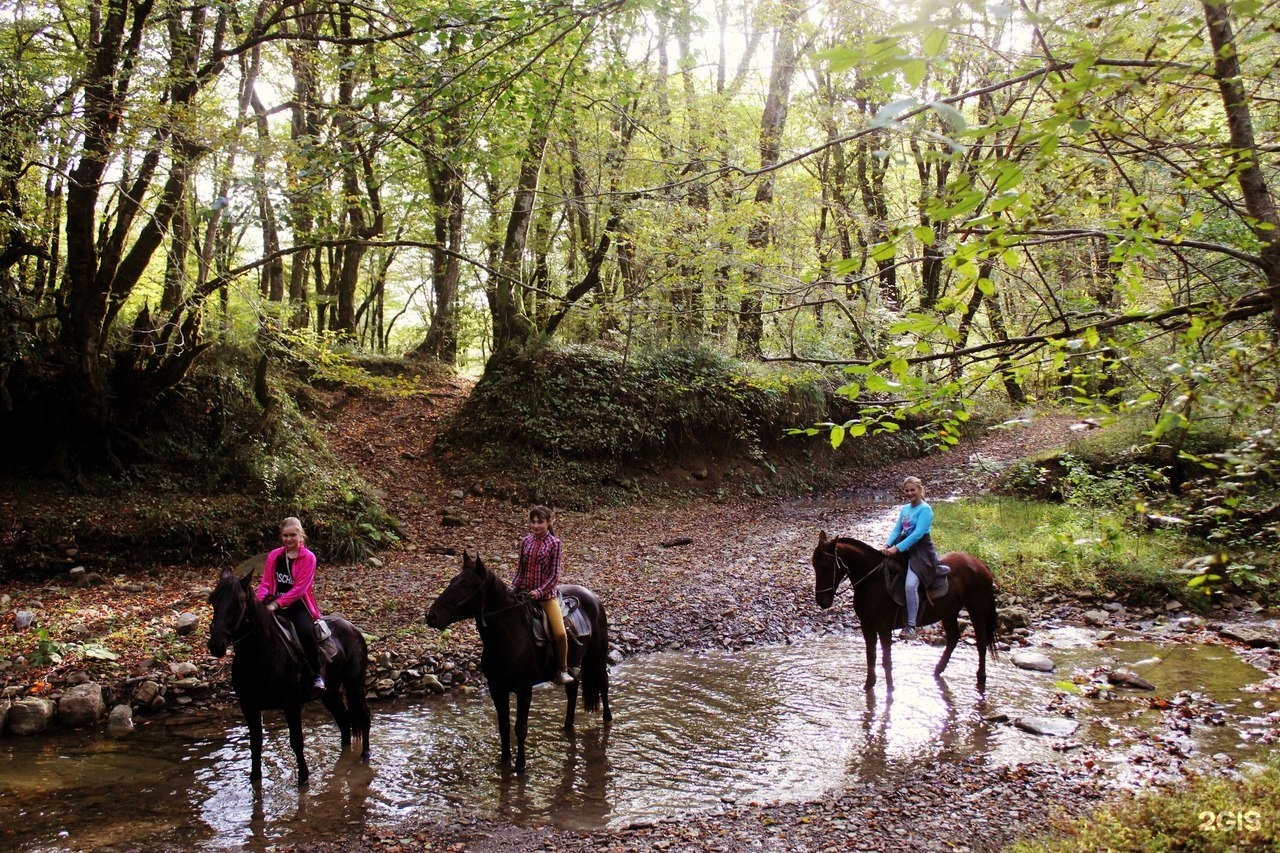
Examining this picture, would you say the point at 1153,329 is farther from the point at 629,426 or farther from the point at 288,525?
the point at 629,426

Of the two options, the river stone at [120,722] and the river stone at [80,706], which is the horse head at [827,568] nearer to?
the river stone at [120,722]

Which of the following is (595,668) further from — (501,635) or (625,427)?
(625,427)

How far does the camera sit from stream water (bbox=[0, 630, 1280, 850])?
5531 millimetres

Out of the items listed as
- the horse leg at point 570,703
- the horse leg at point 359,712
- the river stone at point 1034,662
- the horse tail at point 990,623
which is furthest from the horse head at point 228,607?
the river stone at point 1034,662

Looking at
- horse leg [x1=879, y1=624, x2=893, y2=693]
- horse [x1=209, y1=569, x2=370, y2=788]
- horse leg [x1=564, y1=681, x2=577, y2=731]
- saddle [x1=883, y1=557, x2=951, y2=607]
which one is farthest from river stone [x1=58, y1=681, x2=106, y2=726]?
saddle [x1=883, y1=557, x2=951, y2=607]

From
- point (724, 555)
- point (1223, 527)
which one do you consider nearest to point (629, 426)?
point (724, 555)

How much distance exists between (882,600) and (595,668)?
3.32 meters

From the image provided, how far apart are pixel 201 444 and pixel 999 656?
1310cm

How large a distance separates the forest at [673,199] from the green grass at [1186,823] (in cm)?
223

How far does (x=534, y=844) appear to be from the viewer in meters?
5.14

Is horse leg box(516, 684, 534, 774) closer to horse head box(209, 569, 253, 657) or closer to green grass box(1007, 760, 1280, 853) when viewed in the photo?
horse head box(209, 569, 253, 657)

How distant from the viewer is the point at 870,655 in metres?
Result: 8.08

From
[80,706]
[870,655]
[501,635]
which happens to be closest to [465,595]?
[501,635]

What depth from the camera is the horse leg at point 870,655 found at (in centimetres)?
802
